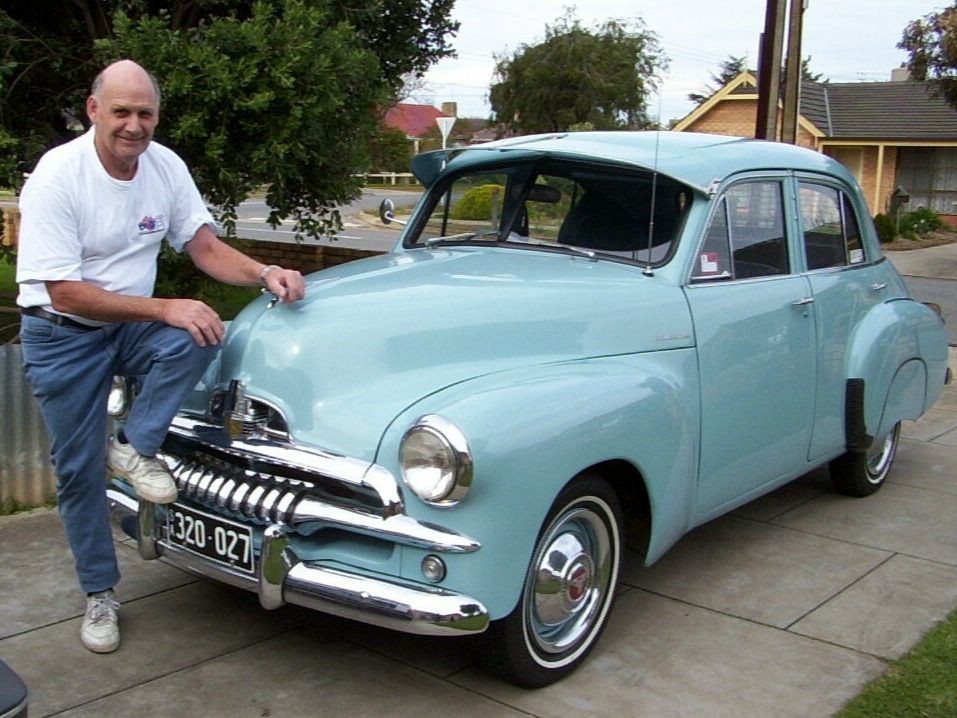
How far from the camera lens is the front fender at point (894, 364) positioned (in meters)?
5.12

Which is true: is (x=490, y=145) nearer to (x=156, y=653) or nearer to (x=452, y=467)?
(x=452, y=467)

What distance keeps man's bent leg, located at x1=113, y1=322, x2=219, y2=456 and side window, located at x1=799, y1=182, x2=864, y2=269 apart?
2.92 m

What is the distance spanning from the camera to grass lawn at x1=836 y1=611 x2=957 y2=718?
134 inches

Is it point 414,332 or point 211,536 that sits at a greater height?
point 414,332

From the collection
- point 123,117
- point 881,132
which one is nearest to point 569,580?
point 123,117

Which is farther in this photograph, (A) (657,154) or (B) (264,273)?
(A) (657,154)

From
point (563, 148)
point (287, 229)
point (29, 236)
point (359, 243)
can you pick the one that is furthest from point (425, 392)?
point (287, 229)

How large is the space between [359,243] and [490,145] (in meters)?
16.9

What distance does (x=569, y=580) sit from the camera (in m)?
3.55

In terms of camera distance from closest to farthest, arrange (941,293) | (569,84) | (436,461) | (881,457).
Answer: (436,461) → (881,457) → (941,293) → (569,84)

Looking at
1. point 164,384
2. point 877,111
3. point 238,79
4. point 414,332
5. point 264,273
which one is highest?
point 877,111

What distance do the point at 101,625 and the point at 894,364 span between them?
3.85m

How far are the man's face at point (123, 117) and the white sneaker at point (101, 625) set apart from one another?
1.51 meters

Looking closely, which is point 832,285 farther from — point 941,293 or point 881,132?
point 881,132
